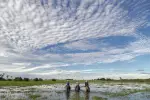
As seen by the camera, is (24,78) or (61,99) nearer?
(61,99)

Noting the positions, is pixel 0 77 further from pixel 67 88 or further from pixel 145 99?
pixel 145 99

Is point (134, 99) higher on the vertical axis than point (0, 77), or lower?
lower

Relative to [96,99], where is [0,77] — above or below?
above

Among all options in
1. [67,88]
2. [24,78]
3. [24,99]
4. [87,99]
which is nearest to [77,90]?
[67,88]

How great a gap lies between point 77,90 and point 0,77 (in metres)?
84.5

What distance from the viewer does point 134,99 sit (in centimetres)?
2964

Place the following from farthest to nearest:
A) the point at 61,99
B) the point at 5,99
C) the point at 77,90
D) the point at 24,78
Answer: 1. the point at 24,78
2. the point at 77,90
3. the point at 61,99
4. the point at 5,99

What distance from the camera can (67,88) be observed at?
43.6 metres

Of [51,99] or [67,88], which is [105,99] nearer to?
[51,99]

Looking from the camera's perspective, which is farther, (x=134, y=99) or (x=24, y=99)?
(x=134, y=99)

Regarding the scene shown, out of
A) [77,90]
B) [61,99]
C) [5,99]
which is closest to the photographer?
[5,99]

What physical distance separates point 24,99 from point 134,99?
14.1 m

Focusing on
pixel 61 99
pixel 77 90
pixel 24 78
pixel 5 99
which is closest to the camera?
pixel 5 99

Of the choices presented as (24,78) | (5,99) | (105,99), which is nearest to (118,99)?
(105,99)
